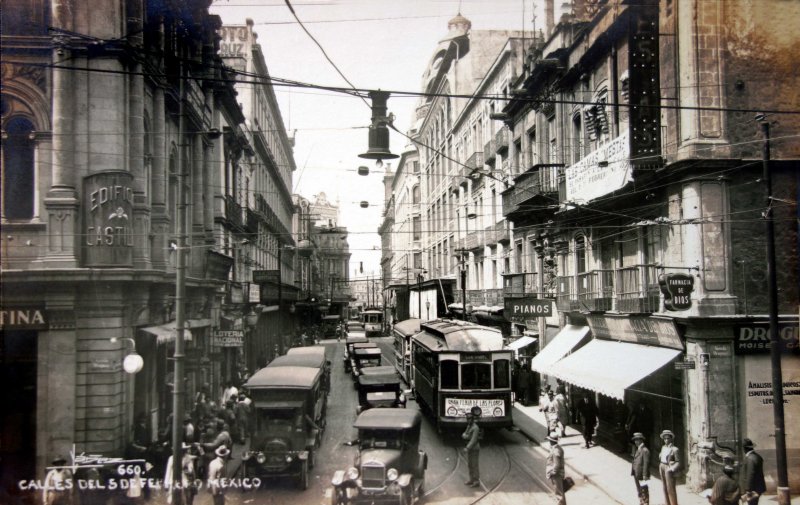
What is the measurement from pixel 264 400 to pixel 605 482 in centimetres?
867

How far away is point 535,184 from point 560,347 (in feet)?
22.3

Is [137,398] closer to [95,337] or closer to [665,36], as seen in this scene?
[95,337]

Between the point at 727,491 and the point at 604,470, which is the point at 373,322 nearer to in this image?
the point at 604,470

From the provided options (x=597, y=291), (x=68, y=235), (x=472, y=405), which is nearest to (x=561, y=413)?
(x=472, y=405)

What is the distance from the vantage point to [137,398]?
55.9 feet

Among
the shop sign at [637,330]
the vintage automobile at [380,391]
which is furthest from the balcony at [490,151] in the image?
the vintage automobile at [380,391]

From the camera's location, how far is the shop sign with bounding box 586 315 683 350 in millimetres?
15930

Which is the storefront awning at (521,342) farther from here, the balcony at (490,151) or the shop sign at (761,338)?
the shop sign at (761,338)

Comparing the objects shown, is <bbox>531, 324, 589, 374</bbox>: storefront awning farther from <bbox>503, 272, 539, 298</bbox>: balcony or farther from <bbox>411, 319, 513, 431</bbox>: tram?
<bbox>503, 272, 539, 298</bbox>: balcony

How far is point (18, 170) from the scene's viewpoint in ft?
47.5

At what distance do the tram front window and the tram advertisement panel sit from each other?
425mm

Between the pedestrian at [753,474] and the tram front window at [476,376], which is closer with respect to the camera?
the pedestrian at [753,474]

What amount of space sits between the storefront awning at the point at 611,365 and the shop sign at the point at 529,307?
3.23 metres

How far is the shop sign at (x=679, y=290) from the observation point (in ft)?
48.6
